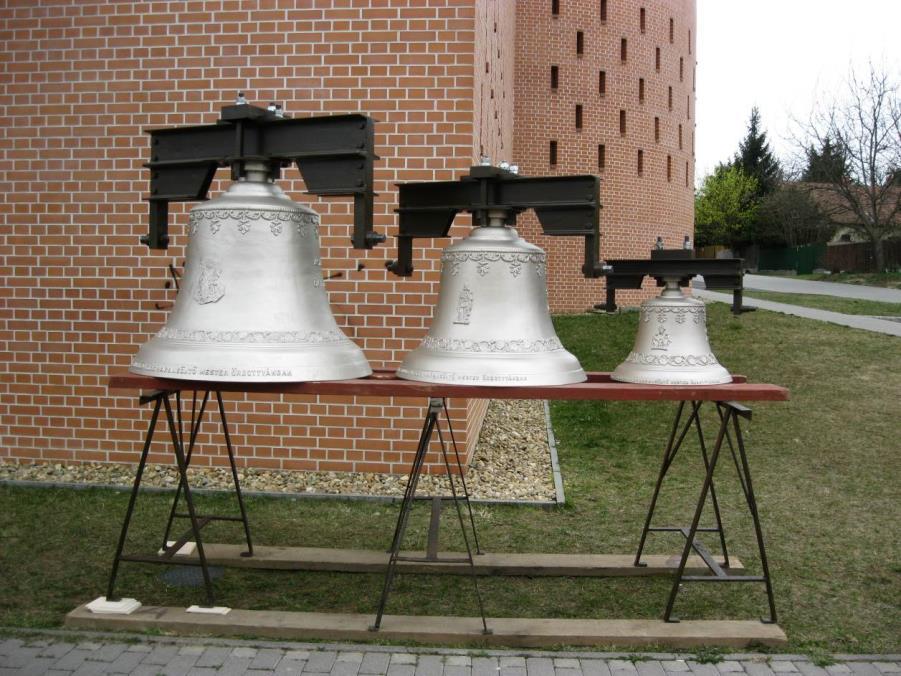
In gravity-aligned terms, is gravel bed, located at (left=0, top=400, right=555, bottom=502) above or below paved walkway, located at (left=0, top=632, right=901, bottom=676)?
above

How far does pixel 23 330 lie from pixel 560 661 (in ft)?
18.2

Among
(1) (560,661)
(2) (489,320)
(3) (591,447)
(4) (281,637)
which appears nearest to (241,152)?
(2) (489,320)

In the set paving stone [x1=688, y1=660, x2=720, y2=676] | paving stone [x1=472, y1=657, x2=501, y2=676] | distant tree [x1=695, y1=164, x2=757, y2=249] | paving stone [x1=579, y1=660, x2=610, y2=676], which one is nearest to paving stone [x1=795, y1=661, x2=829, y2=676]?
paving stone [x1=688, y1=660, x2=720, y2=676]

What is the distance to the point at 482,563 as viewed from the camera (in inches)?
200

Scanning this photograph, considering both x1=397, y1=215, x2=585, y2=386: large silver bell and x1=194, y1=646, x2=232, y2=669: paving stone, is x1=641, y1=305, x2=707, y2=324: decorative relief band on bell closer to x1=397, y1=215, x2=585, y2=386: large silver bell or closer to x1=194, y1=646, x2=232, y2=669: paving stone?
x1=397, y1=215, x2=585, y2=386: large silver bell

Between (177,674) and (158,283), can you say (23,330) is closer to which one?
(158,283)

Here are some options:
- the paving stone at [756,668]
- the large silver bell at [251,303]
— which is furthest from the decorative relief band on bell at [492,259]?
the paving stone at [756,668]

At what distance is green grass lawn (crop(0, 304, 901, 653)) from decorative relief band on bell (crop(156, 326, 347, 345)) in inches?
67.6

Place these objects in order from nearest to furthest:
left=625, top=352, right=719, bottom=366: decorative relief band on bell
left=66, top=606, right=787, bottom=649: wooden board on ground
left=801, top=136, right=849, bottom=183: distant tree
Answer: left=66, top=606, right=787, bottom=649: wooden board on ground < left=625, top=352, right=719, bottom=366: decorative relief band on bell < left=801, top=136, right=849, bottom=183: distant tree

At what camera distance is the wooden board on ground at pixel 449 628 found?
4.09 metres

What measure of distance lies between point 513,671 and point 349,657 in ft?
2.48

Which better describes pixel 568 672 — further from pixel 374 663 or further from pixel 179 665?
pixel 179 665

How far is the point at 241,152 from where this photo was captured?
376 centimetres

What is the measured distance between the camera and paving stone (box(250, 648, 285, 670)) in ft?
12.6
